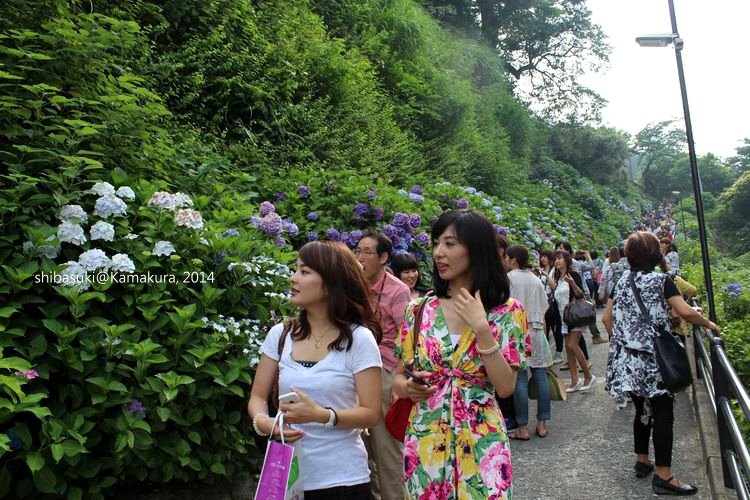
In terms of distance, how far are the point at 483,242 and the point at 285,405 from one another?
1.01 metres

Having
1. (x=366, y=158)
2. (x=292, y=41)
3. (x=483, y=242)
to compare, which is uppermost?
(x=292, y=41)

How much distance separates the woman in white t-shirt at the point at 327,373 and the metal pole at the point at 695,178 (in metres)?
4.41

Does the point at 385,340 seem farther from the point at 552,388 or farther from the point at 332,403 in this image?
the point at 552,388


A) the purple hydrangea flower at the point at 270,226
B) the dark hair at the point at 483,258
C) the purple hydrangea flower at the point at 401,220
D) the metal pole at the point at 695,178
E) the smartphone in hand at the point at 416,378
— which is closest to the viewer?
the smartphone in hand at the point at 416,378

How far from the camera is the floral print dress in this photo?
2.56 m

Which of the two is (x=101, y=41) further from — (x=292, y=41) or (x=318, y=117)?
(x=292, y=41)

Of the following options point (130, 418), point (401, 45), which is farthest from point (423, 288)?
point (401, 45)

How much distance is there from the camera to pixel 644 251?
16.2 feet

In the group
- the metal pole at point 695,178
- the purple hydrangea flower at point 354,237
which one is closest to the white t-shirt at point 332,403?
the purple hydrangea flower at point 354,237

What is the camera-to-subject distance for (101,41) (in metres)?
4.93

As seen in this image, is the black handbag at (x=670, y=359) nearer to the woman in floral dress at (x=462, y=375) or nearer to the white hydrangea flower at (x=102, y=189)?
the woman in floral dress at (x=462, y=375)

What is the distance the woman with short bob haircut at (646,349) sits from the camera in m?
4.76

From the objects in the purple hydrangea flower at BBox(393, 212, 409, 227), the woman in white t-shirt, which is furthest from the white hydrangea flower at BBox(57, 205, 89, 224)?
the purple hydrangea flower at BBox(393, 212, 409, 227)

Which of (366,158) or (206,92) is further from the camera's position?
(366,158)
